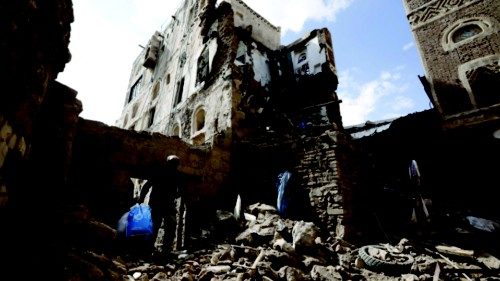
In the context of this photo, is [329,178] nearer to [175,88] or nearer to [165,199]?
[165,199]

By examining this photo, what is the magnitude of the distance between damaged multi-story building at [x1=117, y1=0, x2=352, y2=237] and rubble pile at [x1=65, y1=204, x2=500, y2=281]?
4.85 ft

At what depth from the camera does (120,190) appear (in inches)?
274

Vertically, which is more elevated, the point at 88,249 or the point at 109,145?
the point at 109,145

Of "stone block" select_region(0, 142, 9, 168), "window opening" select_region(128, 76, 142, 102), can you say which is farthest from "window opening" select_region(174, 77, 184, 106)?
"stone block" select_region(0, 142, 9, 168)

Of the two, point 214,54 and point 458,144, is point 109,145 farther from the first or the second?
point 458,144

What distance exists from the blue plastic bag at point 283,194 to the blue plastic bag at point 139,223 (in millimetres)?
3528

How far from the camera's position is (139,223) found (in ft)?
16.8

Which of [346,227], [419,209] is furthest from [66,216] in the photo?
[419,209]

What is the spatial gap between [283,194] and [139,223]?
385 centimetres

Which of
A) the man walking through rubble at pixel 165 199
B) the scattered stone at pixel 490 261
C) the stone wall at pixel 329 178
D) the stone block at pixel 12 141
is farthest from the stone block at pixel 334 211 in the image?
the stone block at pixel 12 141

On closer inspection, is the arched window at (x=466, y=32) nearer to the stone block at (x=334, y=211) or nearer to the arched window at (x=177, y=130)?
the stone block at (x=334, y=211)

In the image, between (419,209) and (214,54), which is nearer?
(419,209)

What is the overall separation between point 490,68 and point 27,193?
15724 mm

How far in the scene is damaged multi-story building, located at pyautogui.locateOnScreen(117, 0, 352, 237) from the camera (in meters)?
8.39
